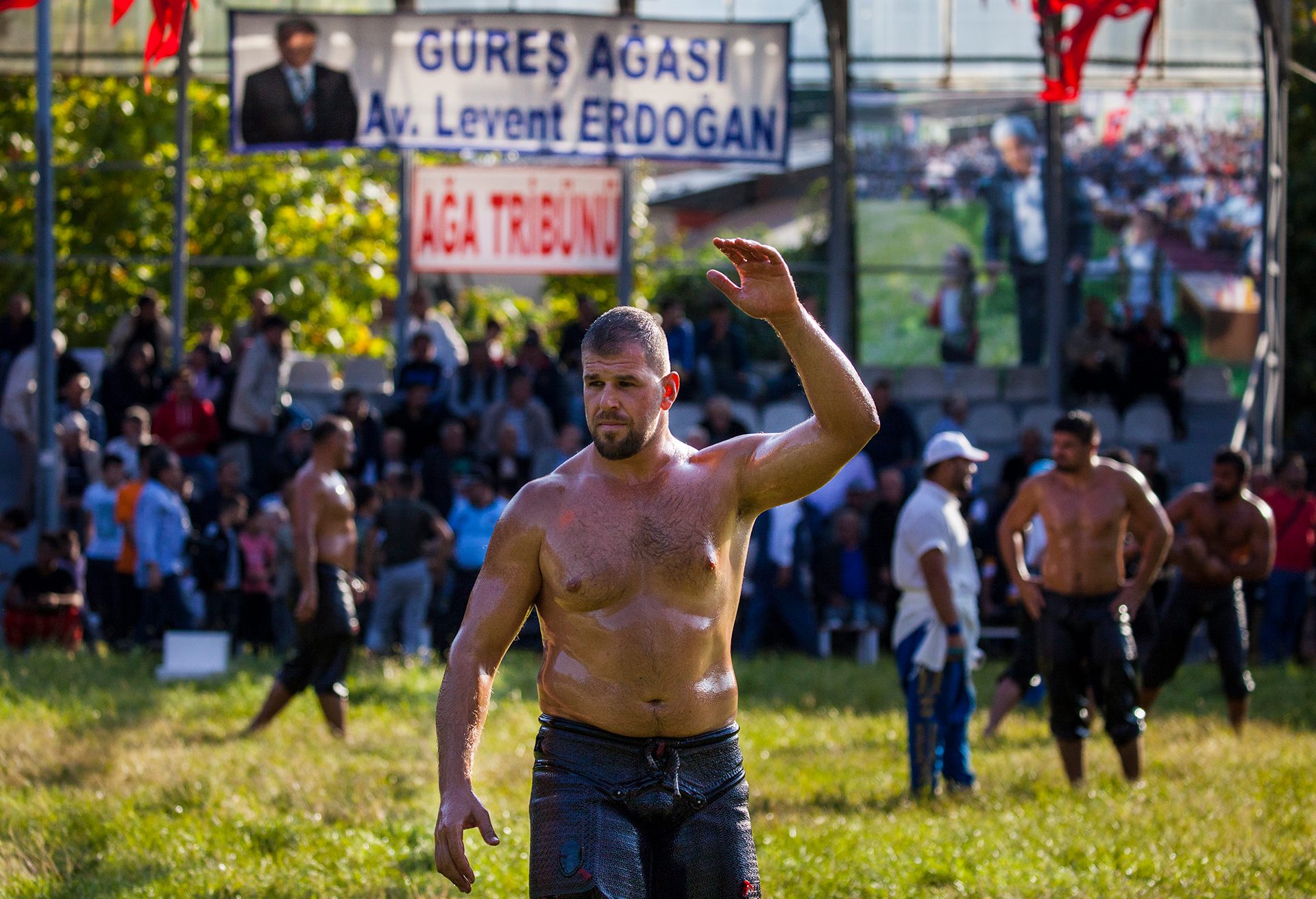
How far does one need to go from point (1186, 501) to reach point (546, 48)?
31.2ft

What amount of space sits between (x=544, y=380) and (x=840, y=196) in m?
4.80

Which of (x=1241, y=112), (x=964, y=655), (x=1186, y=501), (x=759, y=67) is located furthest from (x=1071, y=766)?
(x=1241, y=112)

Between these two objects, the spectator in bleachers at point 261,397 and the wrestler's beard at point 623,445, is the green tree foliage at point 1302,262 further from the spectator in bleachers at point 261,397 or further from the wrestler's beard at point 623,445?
the wrestler's beard at point 623,445

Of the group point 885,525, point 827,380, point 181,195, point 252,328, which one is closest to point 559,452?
point 885,525

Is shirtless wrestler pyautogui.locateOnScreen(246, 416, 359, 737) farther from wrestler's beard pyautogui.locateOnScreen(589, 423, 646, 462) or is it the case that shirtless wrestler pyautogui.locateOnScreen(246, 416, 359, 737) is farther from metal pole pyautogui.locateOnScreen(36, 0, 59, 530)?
wrestler's beard pyautogui.locateOnScreen(589, 423, 646, 462)

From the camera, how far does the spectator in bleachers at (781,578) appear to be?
53.9 feet

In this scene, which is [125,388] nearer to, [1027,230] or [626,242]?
[626,242]

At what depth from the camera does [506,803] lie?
942cm

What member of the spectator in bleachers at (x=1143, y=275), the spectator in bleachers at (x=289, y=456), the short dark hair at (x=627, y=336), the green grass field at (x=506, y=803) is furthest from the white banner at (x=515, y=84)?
the short dark hair at (x=627, y=336)

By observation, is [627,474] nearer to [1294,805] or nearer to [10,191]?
[1294,805]

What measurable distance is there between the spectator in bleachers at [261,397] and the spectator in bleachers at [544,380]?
7.74 ft

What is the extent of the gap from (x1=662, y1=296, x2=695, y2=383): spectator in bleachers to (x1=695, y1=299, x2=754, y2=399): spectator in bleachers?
429 millimetres

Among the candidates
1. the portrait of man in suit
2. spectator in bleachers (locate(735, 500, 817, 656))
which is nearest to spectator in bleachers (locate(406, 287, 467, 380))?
the portrait of man in suit

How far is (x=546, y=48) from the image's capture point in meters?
19.4
